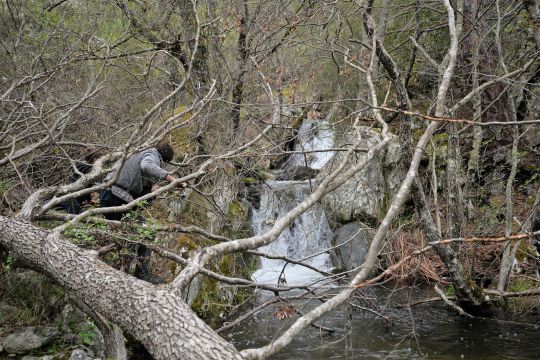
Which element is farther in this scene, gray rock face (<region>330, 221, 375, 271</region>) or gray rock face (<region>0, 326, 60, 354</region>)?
gray rock face (<region>330, 221, 375, 271</region>)

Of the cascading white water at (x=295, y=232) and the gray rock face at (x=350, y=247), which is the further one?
the cascading white water at (x=295, y=232)

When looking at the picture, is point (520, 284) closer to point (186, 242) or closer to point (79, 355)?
point (186, 242)

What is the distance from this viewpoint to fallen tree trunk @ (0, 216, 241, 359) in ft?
8.87

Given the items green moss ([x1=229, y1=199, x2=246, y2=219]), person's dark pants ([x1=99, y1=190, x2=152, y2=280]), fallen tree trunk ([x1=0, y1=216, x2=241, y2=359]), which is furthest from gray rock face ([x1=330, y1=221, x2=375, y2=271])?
fallen tree trunk ([x1=0, y1=216, x2=241, y2=359])

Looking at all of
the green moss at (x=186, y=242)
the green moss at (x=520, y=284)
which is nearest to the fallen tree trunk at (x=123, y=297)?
the green moss at (x=186, y=242)

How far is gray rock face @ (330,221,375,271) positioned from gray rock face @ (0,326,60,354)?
638 cm

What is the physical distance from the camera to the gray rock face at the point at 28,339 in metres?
5.02

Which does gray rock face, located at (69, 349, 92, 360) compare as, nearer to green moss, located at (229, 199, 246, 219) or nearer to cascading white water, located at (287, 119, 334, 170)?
cascading white water, located at (287, 119, 334, 170)

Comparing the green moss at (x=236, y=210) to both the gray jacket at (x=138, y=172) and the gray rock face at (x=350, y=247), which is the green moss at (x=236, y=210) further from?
the gray jacket at (x=138, y=172)

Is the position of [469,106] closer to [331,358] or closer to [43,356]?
[331,358]

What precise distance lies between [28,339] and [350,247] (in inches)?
281

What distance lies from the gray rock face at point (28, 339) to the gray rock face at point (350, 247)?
6.38 metres

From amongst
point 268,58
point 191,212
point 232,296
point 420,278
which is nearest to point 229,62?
point 268,58

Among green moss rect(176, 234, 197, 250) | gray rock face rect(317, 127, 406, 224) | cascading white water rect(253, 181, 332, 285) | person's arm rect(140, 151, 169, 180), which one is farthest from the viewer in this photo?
gray rock face rect(317, 127, 406, 224)
